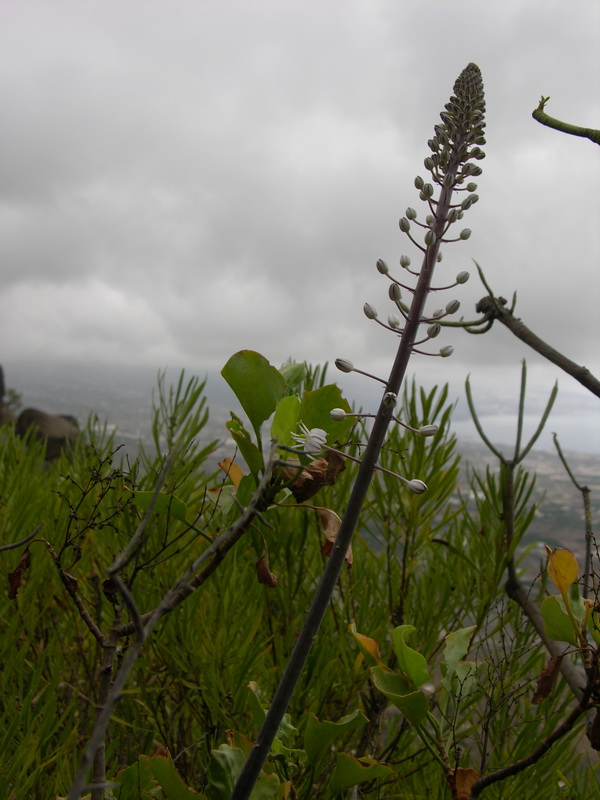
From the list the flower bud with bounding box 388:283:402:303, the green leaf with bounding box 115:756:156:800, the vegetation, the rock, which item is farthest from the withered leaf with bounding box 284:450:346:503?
the rock

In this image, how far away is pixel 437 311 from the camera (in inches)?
17.3

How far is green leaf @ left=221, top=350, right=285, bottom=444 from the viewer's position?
1.47 feet

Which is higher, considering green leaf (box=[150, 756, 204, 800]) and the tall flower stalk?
the tall flower stalk

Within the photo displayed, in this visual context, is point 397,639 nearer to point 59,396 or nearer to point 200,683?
point 200,683

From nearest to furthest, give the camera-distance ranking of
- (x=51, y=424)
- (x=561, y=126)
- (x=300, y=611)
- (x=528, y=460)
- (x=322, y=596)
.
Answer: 1. (x=322, y=596)
2. (x=561, y=126)
3. (x=300, y=611)
4. (x=528, y=460)
5. (x=51, y=424)

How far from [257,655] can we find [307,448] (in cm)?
37

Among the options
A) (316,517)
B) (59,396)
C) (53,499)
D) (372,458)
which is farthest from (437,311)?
(59,396)

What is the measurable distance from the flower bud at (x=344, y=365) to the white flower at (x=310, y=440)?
0.16 ft

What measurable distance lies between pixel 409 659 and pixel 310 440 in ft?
0.60

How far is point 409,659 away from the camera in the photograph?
447mm

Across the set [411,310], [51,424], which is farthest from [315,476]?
[51,424]

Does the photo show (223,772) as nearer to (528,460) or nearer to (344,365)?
(344,365)

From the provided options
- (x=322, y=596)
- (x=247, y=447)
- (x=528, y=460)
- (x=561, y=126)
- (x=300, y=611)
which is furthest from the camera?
(x=528, y=460)

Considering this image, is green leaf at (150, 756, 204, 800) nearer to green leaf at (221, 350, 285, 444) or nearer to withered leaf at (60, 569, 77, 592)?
withered leaf at (60, 569, 77, 592)
